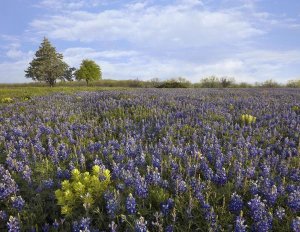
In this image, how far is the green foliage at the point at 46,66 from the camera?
224 feet

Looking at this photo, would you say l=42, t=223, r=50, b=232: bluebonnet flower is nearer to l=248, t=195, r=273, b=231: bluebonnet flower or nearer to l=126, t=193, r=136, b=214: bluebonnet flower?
l=126, t=193, r=136, b=214: bluebonnet flower

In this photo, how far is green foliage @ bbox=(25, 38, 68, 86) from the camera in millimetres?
68188

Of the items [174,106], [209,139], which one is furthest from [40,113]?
[209,139]

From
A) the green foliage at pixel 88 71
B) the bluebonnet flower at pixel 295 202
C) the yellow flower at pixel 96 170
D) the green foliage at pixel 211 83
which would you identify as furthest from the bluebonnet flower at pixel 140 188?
the green foliage at pixel 88 71

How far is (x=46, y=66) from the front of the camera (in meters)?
68.5

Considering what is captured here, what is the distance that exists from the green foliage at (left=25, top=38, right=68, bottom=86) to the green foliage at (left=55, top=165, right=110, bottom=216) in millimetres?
67607

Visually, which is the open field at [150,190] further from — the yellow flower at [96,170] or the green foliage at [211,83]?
the green foliage at [211,83]

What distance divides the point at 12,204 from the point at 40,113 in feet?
21.8

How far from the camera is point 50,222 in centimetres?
412

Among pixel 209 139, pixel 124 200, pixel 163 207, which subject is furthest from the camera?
pixel 209 139

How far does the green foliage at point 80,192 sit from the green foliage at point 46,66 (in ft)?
222

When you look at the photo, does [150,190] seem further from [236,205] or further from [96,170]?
[236,205]

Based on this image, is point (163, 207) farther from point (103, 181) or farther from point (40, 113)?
point (40, 113)

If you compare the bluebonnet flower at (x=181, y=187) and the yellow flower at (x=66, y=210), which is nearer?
the yellow flower at (x=66, y=210)
